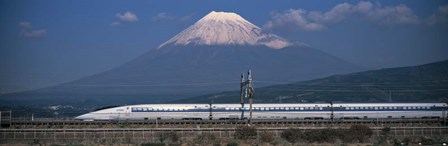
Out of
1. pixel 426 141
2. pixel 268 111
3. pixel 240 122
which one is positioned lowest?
pixel 426 141

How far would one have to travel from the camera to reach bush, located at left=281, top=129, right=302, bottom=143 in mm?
57219

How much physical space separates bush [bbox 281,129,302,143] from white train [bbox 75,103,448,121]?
18.0 m

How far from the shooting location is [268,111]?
77812mm

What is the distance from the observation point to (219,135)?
61688 mm

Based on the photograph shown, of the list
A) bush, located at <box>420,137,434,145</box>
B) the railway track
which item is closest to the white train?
the railway track

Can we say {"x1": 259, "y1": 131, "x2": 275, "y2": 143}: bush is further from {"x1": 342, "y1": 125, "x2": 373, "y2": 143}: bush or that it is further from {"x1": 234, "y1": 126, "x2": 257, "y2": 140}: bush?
{"x1": 342, "y1": 125, "x2": 373, "y2": 143}: bush

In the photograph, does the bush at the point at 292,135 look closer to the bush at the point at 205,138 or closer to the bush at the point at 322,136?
the bush at the point at 322,136

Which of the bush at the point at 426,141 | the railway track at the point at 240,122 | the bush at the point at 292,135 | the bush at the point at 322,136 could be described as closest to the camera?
the bush at the point at 426,141

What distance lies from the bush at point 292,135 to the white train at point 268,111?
18.0 m

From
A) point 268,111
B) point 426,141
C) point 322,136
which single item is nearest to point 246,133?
point 322,136

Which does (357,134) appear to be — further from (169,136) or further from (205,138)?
(169,136)

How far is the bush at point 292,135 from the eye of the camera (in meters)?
57.2

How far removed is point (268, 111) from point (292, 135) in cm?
2012

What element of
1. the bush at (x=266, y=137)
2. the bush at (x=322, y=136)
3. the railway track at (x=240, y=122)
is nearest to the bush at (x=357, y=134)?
the bush at (x=322, y=136)
